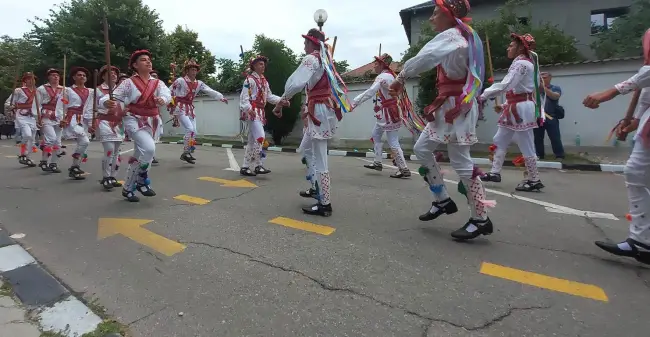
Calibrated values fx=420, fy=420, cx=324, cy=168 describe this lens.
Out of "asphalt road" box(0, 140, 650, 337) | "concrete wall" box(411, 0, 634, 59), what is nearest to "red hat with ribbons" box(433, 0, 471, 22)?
"asphalt road" box(0, 140, 650, 337)

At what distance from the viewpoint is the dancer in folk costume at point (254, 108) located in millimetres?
7453

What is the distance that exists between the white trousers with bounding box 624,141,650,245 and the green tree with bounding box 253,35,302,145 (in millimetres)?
12751

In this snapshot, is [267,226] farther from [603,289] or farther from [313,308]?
[603,289]

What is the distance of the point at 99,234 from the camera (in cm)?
420

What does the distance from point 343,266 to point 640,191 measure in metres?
2.39

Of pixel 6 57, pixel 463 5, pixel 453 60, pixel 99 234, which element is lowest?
pixel 99 234

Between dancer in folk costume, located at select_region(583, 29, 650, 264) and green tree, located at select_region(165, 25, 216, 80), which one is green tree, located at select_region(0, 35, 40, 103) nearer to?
green tree, located at select_region(165, 25, 216, 80)

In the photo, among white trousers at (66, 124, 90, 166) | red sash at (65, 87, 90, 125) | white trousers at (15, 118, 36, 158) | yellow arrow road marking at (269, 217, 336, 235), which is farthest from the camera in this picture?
white trousers at (15, 118, 36, 158)

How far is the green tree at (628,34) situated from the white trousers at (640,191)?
1178 cm

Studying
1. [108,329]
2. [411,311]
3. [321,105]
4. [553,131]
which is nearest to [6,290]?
[108,329]

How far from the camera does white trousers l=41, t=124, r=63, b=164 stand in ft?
27.5

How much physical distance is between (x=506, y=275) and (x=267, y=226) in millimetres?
2325

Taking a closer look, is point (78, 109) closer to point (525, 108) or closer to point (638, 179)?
point (525, 108)

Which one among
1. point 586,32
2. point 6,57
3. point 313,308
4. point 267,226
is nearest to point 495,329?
point 313,308
